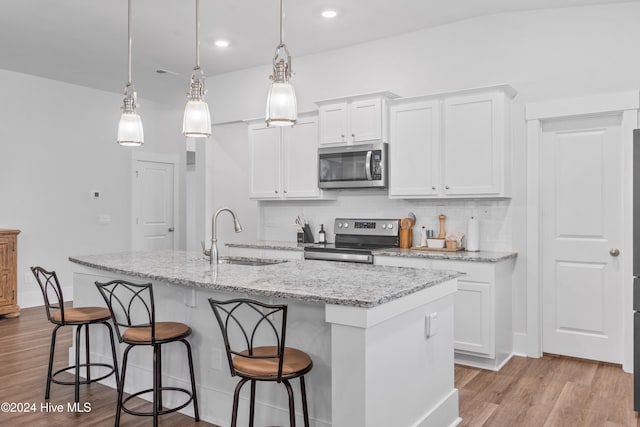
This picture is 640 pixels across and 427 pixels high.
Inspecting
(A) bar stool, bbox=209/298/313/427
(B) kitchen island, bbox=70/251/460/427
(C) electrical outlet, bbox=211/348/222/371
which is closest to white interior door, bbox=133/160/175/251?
(B) kitchen island, bbox=70/251/460/427

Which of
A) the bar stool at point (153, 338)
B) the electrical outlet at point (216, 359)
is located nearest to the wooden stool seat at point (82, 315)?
the bar stool at point (153, 338)

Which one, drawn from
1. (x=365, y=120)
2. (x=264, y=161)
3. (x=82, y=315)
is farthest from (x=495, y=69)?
(x=82, y=315)

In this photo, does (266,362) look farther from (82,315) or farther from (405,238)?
(405,238)

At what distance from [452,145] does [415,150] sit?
1.13ft

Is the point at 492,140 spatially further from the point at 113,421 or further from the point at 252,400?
the point at 113,421

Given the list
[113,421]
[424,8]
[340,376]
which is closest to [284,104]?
[340,376]

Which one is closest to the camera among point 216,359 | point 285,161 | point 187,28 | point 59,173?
point 216,359

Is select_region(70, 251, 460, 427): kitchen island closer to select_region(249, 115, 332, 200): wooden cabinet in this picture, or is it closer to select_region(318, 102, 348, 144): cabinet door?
select_region(318, 102, 348, 144): cabinet door

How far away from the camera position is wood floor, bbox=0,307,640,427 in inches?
114

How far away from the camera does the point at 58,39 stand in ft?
15.9

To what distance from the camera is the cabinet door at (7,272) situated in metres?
5.42

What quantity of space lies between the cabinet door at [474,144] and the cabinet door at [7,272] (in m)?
4.70

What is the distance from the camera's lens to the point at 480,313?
3.80m

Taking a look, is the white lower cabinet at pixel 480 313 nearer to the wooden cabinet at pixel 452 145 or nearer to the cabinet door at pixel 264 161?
the wooden cabinet at pixel 452 145
